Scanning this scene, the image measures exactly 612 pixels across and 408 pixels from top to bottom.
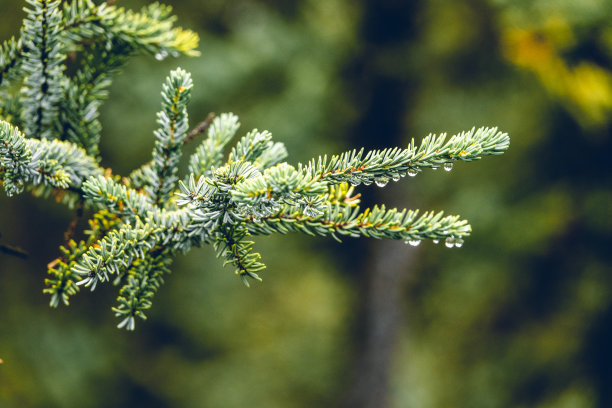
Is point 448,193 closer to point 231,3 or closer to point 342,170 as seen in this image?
point 231,3

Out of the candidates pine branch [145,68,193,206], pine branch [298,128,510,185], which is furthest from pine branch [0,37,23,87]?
pine branch [298,128,510,185]

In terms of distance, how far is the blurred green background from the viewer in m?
3.67

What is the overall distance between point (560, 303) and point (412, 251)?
140 cm

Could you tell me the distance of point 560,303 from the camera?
13.4 ft

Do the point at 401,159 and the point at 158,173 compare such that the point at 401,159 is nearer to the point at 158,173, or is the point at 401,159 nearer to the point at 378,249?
the point at 158,173

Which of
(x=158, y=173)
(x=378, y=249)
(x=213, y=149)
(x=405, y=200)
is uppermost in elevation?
(x=405, y=200)

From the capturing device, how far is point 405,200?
4289 mm

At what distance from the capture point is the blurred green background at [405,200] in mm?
3666

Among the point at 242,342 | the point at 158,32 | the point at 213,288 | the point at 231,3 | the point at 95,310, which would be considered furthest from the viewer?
the point at 242,342

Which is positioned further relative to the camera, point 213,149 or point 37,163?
point 213,149

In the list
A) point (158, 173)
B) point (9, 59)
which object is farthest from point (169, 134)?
point (9, 59)

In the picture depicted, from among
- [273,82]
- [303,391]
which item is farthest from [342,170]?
[303,391]

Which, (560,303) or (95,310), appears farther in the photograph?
(95,310)

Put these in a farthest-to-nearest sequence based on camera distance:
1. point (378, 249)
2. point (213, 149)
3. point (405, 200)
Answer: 1. point (378, 249)
2. point (405, 200)
3. point (213, 149)
